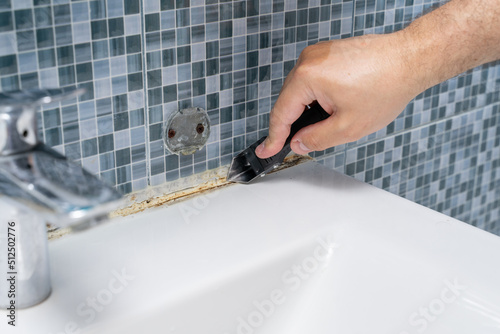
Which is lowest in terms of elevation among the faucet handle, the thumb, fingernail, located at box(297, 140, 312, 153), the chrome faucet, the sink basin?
the sink basin

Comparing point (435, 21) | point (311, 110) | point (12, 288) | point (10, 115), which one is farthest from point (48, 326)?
point (435, 21)

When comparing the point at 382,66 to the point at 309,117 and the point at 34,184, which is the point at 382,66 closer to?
the point at 309,117

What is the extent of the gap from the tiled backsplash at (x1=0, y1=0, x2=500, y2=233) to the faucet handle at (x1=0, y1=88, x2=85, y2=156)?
12 cm

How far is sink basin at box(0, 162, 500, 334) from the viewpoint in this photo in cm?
52

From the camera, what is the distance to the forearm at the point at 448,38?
599mm

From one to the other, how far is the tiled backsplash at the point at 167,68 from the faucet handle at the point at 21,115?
0.12 m

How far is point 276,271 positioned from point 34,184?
10.5 inches

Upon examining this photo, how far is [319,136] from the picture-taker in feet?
2.06

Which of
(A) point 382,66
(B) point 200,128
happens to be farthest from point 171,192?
(A) point 382,66

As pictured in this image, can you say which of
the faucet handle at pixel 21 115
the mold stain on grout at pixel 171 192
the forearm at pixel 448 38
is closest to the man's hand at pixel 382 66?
the forearm at pixel 448 38

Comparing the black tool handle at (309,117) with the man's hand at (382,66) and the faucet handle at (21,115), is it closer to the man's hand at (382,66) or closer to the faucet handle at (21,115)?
the man's hand at (382,66)

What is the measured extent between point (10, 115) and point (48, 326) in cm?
17

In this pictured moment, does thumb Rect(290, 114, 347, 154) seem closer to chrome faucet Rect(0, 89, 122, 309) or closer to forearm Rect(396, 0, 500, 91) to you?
forearm Rect(396, 0, 500, 91)

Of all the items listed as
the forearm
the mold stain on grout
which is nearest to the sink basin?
the mold stain on grout
